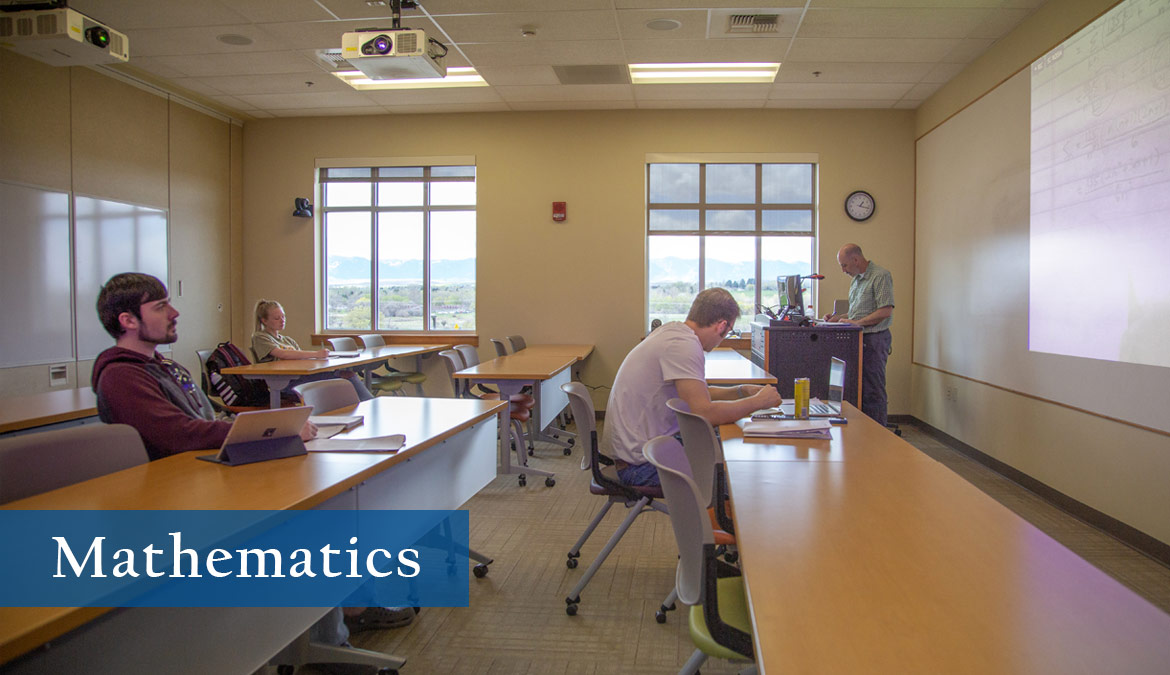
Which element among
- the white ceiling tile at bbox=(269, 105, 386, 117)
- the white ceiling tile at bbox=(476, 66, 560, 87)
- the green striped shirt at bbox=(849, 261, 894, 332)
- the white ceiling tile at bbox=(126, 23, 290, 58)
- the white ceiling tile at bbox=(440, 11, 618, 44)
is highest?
the white ceiling tile at bbox=(269, 105, 386, 117)

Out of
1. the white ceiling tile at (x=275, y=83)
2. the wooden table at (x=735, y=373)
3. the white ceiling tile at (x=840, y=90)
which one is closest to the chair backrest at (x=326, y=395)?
the wooden table at (x=735, y=373)

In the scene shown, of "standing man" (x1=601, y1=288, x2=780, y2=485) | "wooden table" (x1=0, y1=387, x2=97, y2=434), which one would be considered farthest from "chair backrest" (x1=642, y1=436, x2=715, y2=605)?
"wooden table" (x1=0, y1=387, x2=97, y2=434)

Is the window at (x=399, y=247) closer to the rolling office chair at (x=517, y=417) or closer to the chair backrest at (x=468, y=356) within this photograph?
the chair backrest at (x=468, y=356)

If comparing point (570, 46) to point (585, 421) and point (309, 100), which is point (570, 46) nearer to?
point (309, 100)

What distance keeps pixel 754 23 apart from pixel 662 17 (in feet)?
2.21

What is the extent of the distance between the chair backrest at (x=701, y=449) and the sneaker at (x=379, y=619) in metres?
1.25

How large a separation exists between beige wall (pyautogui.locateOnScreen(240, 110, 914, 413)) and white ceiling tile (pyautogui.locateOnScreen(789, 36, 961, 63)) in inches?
59.8

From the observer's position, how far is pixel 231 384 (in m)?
4.96

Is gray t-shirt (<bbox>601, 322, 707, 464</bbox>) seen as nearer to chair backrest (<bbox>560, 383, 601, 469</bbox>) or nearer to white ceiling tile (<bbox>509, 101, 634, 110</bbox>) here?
chair backrest (<bbox>560, 383, 601, 469</bbox>)

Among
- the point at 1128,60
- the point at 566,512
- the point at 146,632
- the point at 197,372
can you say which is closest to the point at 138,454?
the point at 146,632

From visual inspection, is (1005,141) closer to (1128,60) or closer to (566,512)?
(1128,60)

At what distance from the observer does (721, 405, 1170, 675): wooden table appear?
1.01 metres

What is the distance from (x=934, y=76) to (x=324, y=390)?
5.68m

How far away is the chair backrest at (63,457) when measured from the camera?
178 cm
